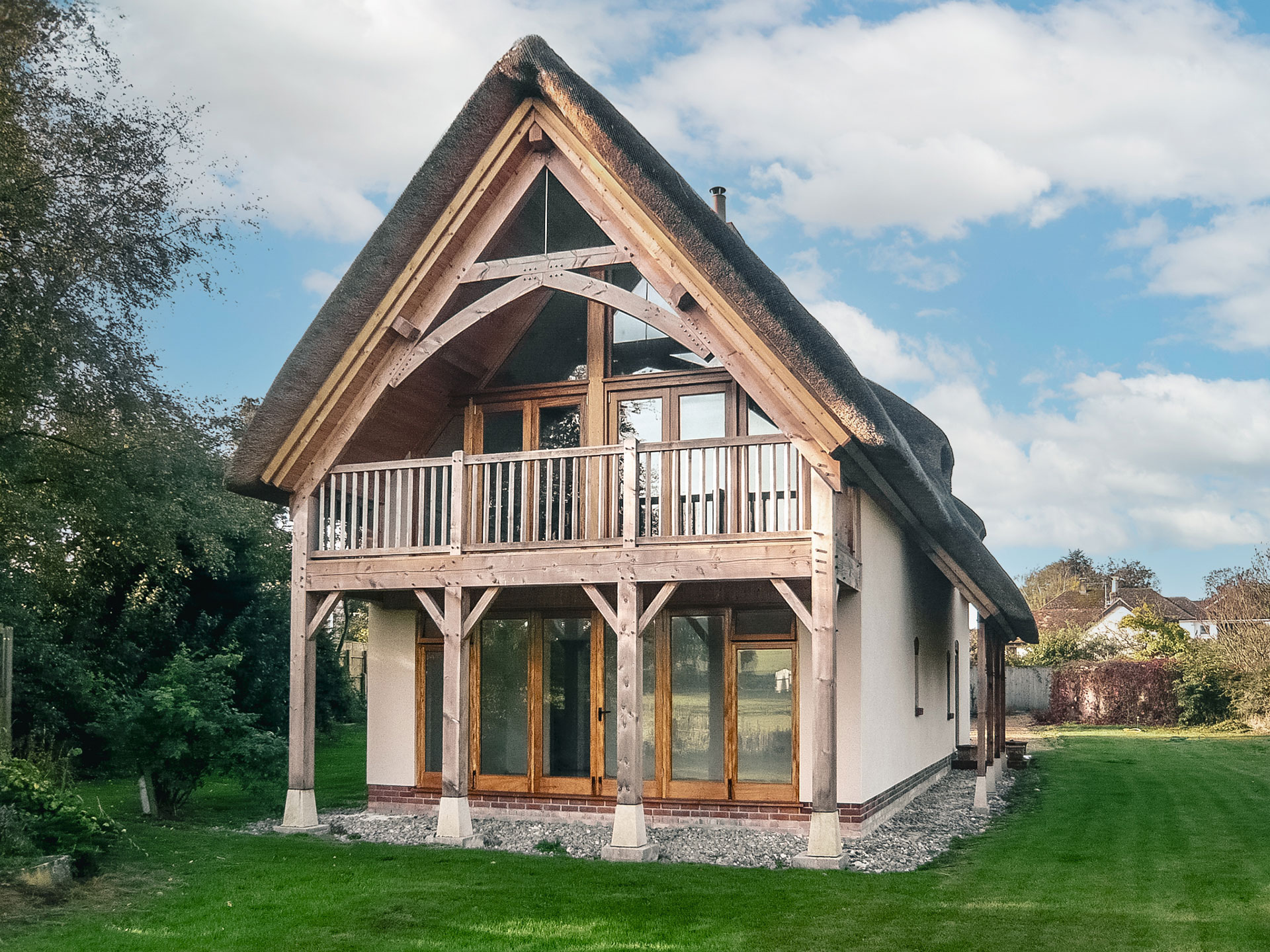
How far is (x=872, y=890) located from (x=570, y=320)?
6894mm

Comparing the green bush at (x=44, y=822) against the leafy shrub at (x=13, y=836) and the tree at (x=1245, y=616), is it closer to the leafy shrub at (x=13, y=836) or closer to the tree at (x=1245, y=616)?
the leafy shrub at (x=13, y=836)

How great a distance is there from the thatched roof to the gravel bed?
3.17 metres

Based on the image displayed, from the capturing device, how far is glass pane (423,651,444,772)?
1277 cm

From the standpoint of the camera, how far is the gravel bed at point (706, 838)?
32.5 feet

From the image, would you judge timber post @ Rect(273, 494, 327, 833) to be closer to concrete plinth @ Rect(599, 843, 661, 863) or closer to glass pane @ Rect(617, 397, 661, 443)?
concrete plinth @ Rect(599, 843, 661, 863)

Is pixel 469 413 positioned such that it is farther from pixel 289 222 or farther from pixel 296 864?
pixel 289 222

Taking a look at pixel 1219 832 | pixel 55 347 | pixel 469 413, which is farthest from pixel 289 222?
Answer: pixel 1219 832

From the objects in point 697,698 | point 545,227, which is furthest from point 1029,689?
point 545,227

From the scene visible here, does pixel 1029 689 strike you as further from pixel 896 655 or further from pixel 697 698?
pixel 697 698

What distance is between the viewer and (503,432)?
1275 cm

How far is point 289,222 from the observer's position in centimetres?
1744

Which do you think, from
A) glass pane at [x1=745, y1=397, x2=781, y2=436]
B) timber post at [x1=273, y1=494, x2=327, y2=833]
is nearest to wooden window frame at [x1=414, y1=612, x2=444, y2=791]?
timber post at [x1=273, y1=494, x2=327, y2=833]

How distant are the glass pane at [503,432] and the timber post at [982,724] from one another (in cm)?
599

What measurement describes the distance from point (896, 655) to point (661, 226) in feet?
20.7
